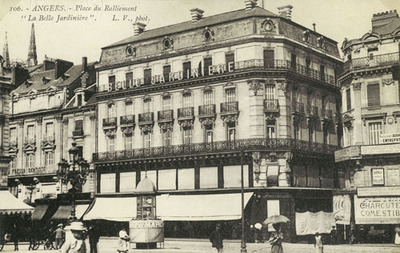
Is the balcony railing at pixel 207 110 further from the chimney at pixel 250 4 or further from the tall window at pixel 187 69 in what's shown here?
the chimney at pixel 250 4

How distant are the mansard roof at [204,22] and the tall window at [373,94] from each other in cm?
700

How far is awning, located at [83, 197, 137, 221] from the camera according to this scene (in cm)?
3981

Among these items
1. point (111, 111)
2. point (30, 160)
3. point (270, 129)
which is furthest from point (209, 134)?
point (30, 160)

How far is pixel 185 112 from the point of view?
39875 millimetres

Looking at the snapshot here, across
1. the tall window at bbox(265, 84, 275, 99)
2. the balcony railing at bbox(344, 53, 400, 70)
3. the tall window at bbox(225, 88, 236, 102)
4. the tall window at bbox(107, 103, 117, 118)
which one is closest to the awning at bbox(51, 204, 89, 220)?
the tall window at bbox(107, 103, 117, 118)

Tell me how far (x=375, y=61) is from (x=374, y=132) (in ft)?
12.8

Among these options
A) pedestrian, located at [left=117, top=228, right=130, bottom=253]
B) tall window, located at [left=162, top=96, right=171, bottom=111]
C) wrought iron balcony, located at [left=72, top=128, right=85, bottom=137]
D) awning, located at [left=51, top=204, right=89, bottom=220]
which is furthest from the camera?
wrought iron balcony, located at [left=72, top=128, right=85, bottom=137]

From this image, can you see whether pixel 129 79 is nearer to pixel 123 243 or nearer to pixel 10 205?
pixel 10 205

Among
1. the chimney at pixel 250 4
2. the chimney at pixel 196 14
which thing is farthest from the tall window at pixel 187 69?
the chimney at pixel 250 4

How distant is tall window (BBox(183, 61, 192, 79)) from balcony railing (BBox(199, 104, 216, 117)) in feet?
7.05

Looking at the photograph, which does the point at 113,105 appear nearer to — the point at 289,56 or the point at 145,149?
the point at 145,149

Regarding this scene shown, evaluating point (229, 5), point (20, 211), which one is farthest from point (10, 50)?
point (229, 5)

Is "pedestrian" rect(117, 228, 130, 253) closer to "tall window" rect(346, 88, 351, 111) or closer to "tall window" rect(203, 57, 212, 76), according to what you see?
"tall window" rect(203, 57, 212, 76)

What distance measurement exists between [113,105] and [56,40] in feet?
59.8
